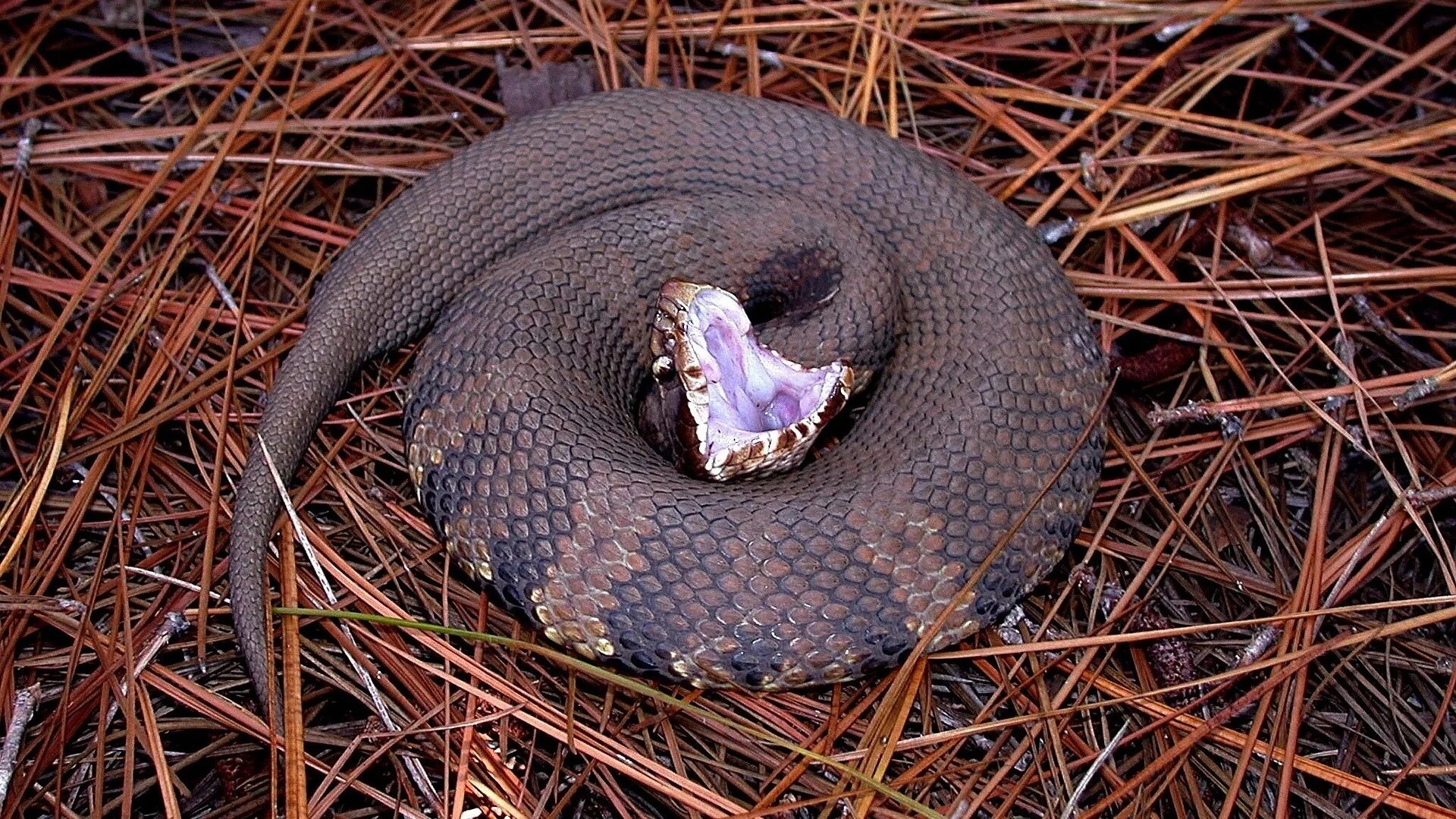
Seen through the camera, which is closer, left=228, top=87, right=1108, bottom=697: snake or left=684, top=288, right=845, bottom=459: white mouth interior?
left=228, top=87, right=1108, bottom=697: snake

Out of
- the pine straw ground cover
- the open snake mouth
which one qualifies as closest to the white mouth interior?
the open snake mouth

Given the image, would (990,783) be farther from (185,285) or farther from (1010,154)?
(185,285)

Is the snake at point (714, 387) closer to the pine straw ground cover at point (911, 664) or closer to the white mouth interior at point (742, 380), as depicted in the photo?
the white mouth interior at point (742, 380)

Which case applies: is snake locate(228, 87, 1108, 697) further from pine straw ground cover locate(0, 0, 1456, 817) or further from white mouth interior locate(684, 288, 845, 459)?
pine straw ground cover locate(0, 0, 1456, 817)

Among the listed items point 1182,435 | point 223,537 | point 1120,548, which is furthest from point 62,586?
point 1182,435

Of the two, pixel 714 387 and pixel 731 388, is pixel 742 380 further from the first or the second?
pixel 714 387

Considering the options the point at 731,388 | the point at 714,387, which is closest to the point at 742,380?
the point at 731,388

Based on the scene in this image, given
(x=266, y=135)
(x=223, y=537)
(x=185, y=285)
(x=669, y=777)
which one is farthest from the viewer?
(x=266, y=135)
